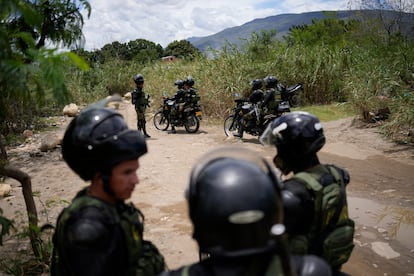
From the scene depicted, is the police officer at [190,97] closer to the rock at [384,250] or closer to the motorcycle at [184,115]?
the motorcycle at [184,115]

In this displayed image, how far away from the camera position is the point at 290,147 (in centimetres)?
186

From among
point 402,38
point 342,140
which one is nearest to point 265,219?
point 342,140

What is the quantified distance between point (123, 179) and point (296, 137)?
0.83 metres

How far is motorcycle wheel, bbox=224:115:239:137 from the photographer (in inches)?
351

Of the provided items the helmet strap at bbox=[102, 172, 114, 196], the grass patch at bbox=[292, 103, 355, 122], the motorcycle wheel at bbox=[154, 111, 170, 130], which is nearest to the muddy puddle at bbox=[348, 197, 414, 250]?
the helmet strap at bbox=[102, 172, 114, 196]

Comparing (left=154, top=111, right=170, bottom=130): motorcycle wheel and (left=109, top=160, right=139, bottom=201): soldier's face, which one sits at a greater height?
(left=109, top=160, right=139, bottom=201): soldier's face

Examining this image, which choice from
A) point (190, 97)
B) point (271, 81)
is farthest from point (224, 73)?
point (271, 81)

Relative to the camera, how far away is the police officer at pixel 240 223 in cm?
96

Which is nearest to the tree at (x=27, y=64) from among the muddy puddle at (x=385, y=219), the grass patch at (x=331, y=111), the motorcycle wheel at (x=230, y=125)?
the muddy puddle at (x=385, y=219)

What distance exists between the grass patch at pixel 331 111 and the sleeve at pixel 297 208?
9.05 meters

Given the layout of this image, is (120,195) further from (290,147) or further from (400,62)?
(400,62)

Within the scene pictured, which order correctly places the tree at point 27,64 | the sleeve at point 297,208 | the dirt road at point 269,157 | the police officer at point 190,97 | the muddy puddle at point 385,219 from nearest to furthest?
the tree at point 27,64 → the sleeve at point 297,208 → the dirt road at point 269,157 → the muddy puddle at point 385,219 → the police officer at point 190,97

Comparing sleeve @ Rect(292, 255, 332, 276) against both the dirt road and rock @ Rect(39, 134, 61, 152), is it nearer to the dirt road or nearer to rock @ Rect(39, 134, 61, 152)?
the dirt road

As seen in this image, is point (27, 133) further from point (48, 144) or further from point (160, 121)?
point (160, 121)
